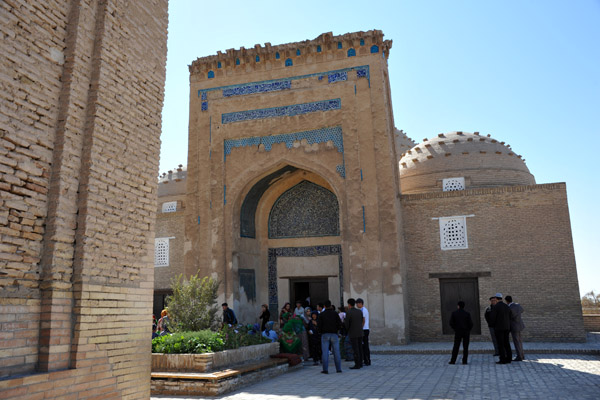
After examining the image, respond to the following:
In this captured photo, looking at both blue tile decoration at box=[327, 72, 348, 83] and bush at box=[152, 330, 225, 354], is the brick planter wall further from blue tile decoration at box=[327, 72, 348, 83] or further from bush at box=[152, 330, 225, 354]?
blue tile decoration at box=[327, 72, 348, 83]

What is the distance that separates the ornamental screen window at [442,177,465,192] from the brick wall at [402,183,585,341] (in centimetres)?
266

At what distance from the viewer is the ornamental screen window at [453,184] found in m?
16.1

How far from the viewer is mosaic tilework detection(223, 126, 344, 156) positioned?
13789 millimetres

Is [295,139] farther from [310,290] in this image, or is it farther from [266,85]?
[310,290]

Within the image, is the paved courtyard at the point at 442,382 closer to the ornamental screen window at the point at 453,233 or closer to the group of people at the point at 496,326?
the group of people at the point at 496,326

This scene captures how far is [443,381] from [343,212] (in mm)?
6755

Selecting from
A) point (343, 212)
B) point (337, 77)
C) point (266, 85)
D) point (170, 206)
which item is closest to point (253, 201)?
point (343, 212)

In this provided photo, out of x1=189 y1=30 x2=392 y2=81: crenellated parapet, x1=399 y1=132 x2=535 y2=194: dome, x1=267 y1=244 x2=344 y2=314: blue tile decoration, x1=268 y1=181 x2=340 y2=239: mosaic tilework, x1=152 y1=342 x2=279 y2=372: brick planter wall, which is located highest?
x1=189 y1=30 x2=392 y2=81: crenellated parapet

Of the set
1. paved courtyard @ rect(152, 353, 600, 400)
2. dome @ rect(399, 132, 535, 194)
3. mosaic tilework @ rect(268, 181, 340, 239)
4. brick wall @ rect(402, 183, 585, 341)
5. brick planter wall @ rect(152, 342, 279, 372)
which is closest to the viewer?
paved courtyard @ rect(152, 353, 600, 400)

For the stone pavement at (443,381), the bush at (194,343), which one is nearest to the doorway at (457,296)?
the stone pavement at (443,381)

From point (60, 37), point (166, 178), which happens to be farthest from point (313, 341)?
point (166, 178)

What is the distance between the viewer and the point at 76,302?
4.20m

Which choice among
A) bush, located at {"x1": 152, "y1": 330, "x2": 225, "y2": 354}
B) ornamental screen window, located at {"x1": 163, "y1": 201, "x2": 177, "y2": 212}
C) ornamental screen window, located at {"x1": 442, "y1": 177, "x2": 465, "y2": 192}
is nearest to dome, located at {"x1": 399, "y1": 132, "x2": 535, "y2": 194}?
ornamental screen window, located at {"x1": 442, "y1": 177, "x2": 465, "y2": 192}

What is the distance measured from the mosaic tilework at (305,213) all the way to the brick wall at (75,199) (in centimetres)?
982
